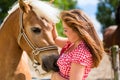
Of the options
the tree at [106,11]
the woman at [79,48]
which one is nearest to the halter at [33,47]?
the woman at [79,48]

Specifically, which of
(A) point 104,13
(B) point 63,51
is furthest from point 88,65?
(A) point 104,13

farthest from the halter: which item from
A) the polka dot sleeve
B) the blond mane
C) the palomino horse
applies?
the polka dot sleeve

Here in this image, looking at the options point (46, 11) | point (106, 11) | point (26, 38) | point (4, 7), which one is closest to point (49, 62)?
point (26, 38)

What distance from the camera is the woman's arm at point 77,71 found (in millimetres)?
2748

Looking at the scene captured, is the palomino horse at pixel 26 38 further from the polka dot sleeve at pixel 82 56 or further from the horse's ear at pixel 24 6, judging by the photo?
the polka dot sleeve at pixel 82 56

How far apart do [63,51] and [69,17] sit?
1.02ft

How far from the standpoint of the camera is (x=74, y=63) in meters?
2.78

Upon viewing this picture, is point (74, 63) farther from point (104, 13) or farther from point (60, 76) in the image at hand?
point (104, 13)

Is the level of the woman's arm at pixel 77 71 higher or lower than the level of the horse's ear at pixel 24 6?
lower

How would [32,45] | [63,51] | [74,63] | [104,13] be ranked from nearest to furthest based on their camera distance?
[74,63], [63,51], [32,45], [104,13]

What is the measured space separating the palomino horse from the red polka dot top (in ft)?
1.34

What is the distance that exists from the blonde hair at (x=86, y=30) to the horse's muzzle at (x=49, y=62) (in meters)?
0.48

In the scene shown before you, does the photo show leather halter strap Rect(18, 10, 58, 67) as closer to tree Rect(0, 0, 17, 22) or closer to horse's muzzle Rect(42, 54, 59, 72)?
horse's muzzle Rect(42, 54, 59, 72)

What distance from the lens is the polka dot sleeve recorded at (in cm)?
279
